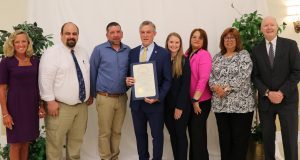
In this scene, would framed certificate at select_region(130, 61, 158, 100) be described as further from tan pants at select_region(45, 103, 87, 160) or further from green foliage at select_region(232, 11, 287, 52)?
green foliage at select_region(232, 11, 287, 52)

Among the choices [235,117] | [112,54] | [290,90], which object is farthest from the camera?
[112,54]

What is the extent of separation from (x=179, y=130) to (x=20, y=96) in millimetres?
1501

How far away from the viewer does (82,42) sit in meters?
3.50

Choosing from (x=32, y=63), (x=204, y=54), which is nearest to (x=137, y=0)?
(x=204, y=54)

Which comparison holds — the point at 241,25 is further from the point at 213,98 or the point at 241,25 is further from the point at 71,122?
the point at 71,122

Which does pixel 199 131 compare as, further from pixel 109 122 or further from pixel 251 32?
pixel 251 32

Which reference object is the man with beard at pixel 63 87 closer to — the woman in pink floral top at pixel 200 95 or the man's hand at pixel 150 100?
the man's hand at pixel 150 100

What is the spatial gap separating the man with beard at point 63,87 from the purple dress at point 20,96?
4.5 inches

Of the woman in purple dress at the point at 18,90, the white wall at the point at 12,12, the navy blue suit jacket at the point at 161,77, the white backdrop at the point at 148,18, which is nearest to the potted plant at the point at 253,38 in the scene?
the white backdrop at the point at 148,18

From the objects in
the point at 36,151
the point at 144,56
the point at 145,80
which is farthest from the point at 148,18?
the point at 36,151

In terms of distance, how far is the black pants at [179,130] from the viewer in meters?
2.81

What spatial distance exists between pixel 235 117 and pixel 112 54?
1388 mm

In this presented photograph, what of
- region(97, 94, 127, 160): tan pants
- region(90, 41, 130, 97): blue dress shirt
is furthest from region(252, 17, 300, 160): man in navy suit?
region(97, 94, 127, 160): tan pants

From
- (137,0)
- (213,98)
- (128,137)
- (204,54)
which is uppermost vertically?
(137,0)
